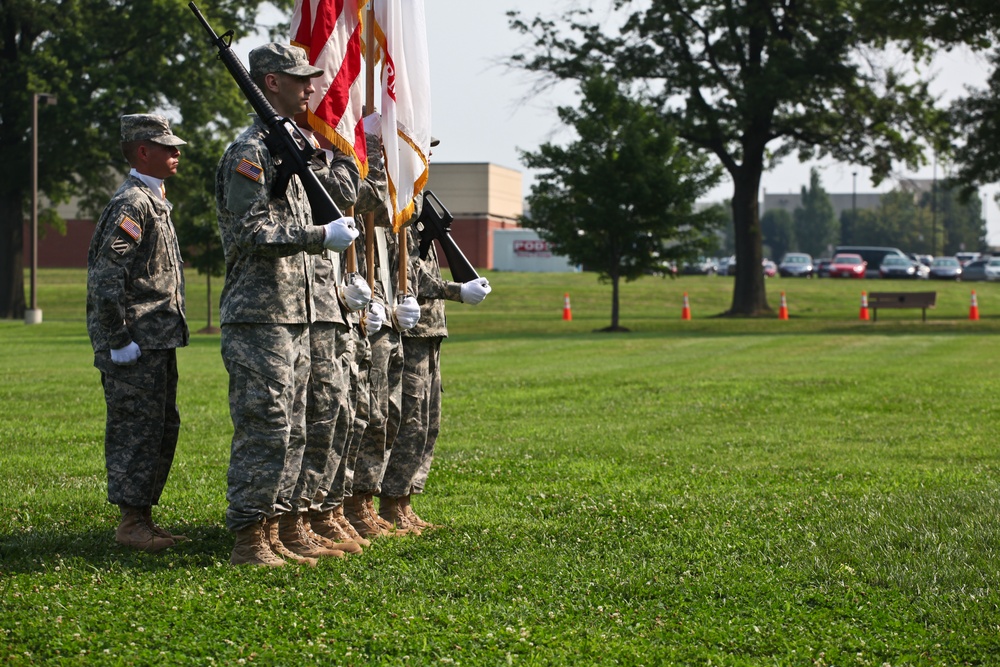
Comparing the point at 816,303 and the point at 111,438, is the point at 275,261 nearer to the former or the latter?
the point at 111,438

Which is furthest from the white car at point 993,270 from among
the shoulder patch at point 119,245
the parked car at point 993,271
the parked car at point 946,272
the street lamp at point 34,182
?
Answer: the shoulder patch at point 119,245

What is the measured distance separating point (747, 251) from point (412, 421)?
39056 mm

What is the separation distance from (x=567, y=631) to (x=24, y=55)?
41401 mm

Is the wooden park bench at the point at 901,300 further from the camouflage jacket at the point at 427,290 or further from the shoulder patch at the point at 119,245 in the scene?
the shoulder patch at the point at 119,245

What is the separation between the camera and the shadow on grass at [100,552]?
6.33m

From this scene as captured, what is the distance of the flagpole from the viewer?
731cm

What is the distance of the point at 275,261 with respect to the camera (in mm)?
6344

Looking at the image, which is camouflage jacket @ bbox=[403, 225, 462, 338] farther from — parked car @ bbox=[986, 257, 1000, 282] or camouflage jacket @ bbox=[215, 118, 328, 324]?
parked car @ bbox=[986, 257, 1000, 282]

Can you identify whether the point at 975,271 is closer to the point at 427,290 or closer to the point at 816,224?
the point at 816,224

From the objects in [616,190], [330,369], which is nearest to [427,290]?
[330,369]

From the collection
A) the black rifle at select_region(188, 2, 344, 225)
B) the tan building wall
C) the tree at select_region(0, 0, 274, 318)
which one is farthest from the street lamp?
the tan building wall

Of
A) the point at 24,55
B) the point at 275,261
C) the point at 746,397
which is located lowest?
the point at 746,397

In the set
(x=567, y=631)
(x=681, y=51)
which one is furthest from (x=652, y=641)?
(x=681, y=51)

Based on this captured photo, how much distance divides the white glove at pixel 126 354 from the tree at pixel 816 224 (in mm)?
134570
